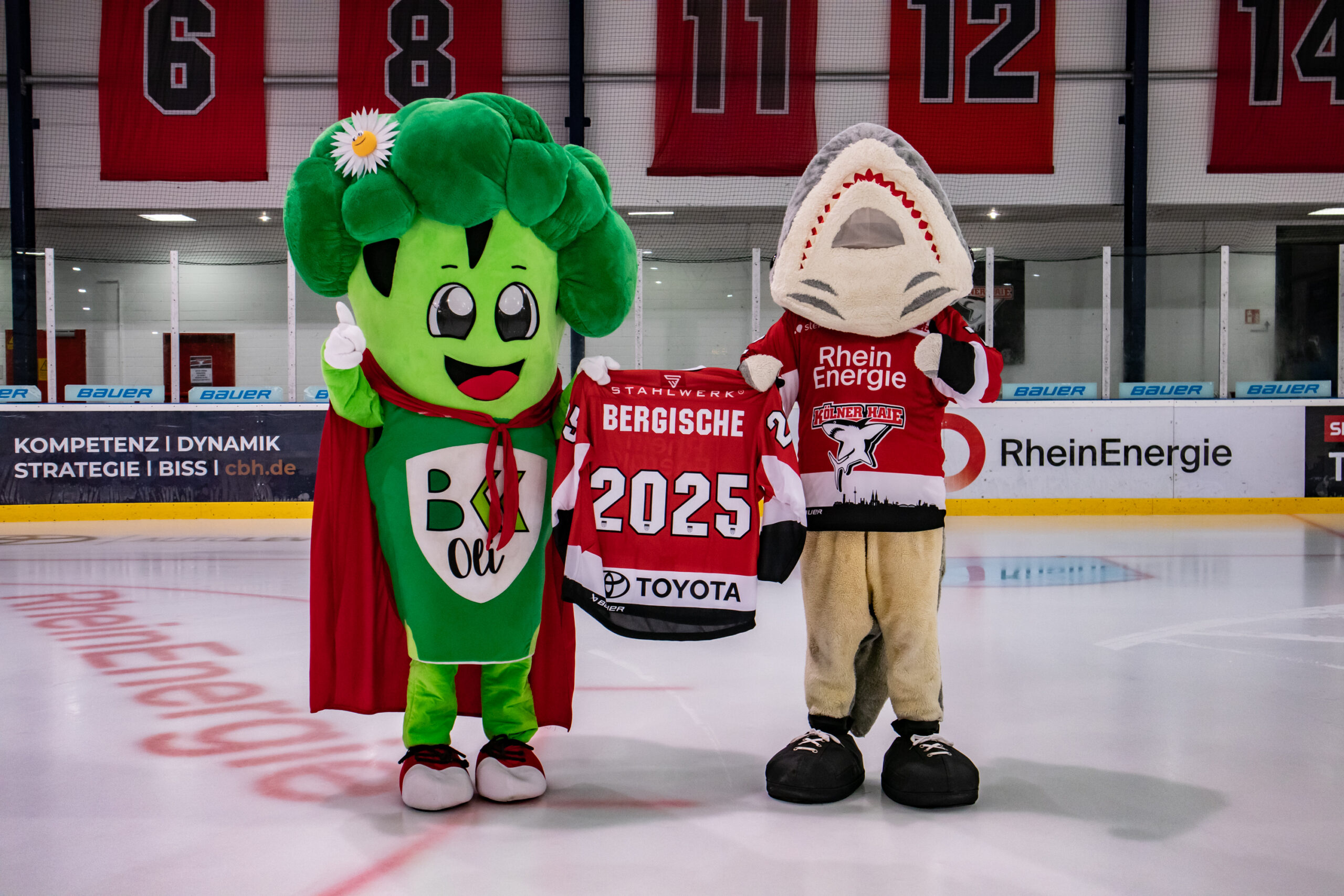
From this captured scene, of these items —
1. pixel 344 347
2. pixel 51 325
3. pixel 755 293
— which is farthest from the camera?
pixel 755 293

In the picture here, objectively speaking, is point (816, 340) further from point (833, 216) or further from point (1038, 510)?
point (1038, 510)

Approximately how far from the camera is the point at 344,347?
224cm

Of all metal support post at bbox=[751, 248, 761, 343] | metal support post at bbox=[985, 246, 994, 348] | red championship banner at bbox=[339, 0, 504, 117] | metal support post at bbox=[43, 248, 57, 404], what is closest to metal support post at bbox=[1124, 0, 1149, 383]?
metal support post at bbox=[985, 246, 994, 348]

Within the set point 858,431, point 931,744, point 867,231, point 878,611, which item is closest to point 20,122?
point 867,231

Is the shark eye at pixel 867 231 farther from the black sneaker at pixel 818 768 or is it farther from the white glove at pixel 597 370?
the black sneaker at pixel 818 768

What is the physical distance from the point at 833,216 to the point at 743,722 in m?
1.45

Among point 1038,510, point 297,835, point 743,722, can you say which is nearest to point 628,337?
point 1038,510

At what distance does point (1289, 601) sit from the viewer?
15.8 feet

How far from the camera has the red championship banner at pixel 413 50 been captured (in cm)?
1076

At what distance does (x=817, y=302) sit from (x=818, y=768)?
1050mm

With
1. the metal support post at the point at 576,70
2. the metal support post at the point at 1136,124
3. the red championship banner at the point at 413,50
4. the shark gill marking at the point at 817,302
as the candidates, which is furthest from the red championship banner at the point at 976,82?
the shark gill marking at the point at 817,302

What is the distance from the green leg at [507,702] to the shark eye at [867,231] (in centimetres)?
123

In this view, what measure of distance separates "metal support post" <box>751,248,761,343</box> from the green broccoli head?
684 centimetres

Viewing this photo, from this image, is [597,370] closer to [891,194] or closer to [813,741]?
[891,194]
